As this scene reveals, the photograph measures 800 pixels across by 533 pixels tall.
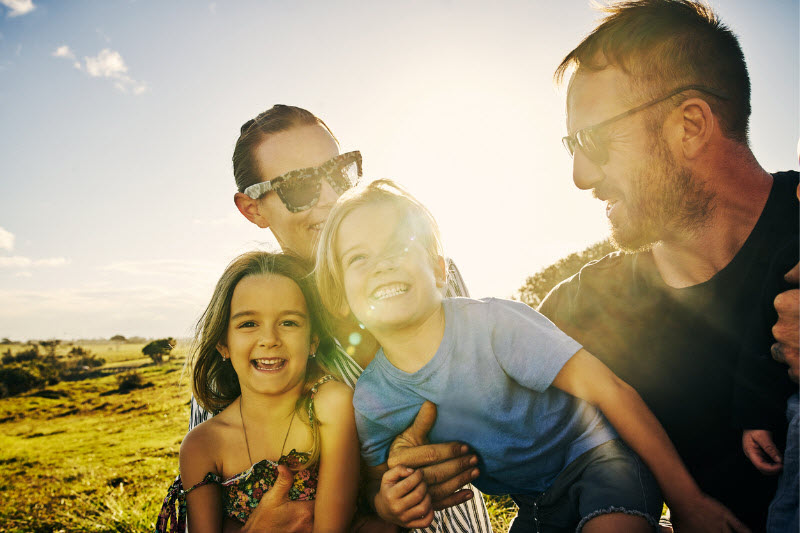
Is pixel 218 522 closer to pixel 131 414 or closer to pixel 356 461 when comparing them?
pixel 356 461

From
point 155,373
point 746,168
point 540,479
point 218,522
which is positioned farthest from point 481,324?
point 155,373

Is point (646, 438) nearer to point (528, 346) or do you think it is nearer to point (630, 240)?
point (528, 346)

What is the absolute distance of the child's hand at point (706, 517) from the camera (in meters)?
1.78

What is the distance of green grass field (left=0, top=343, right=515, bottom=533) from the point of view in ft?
23.1

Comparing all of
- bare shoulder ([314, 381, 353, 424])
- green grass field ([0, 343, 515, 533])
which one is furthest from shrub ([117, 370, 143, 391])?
bare shoulder ([314, 381, 353, 424])

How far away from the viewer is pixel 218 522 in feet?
8.04

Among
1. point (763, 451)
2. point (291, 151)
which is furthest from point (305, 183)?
point (763, 451)

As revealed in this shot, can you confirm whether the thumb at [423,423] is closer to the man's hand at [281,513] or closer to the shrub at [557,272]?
the man's hand at [281,513]

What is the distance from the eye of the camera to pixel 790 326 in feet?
4.97

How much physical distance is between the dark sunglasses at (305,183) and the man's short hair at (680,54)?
227cm

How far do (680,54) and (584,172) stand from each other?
0.91 metres

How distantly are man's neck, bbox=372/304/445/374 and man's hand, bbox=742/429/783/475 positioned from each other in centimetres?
150

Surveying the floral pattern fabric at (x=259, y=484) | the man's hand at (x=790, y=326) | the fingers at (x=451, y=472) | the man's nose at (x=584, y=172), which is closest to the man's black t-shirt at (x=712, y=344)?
the man's hand at (x=790, y=326)

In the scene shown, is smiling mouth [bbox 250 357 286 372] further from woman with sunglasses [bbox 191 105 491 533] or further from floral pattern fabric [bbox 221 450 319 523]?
floral pattern fabric [bbox 221 450 319 523]
